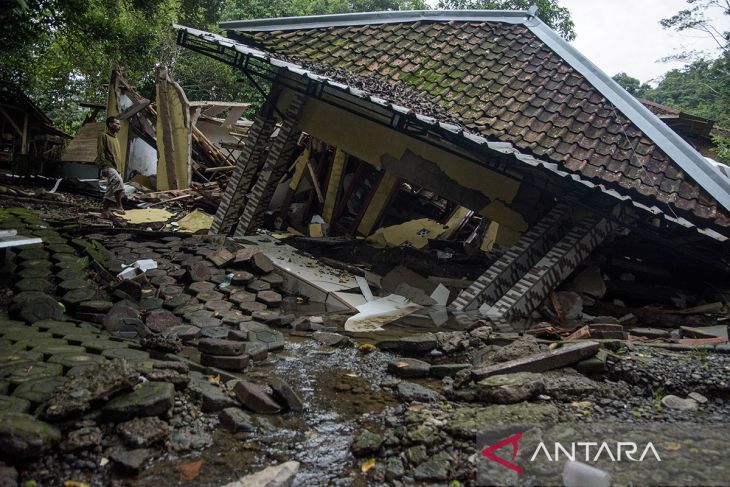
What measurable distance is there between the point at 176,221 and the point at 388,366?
25.9 ft

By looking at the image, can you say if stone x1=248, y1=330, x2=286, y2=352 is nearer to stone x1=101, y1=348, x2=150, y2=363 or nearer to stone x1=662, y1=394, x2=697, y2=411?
stone x1=101, y1=348, x2=150, y2=363

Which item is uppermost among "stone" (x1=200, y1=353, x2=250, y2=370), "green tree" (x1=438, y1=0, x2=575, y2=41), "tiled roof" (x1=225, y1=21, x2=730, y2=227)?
"green tree" (x1=438, y1=0, x2=575, y2=41)

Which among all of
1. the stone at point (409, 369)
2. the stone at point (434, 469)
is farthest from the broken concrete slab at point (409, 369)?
the stone at point (434, 469)

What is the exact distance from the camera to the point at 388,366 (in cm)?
452

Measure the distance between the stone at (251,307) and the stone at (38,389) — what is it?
308 cm

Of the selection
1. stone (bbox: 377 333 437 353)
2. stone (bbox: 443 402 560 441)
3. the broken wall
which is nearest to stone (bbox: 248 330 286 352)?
stone (bbox: 377 333 437 353)

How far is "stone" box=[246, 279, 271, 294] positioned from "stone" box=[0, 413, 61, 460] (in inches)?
167

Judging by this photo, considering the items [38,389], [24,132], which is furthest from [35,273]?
[24,132]

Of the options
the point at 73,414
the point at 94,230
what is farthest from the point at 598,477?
the point at 94,230

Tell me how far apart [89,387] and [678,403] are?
4152 millimetres

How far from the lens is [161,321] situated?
5.51 metres

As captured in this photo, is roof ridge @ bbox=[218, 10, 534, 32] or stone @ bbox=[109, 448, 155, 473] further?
roof ridge @ bbox=[218, 10, 534, 32]

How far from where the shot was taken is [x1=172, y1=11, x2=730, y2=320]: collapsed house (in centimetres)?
650

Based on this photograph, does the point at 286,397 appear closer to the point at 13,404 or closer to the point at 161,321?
the point at 13,404
